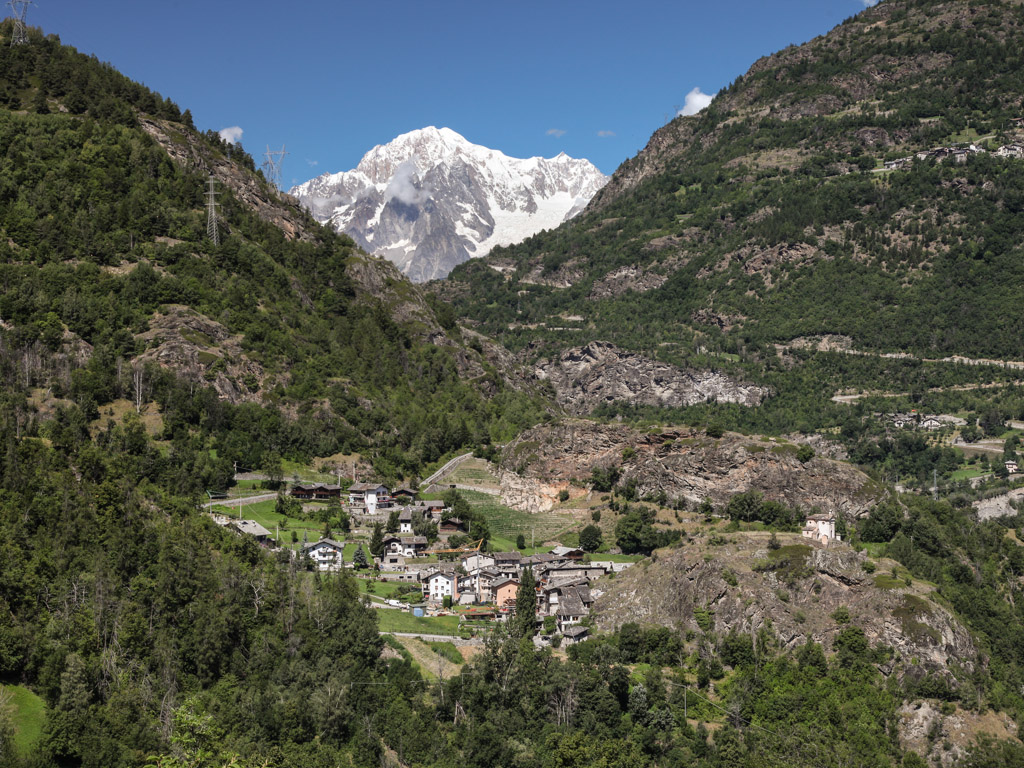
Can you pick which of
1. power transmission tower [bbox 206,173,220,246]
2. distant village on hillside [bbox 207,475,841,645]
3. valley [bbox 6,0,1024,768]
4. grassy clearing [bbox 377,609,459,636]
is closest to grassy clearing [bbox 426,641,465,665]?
valley [bbox 6,0,1024,768]

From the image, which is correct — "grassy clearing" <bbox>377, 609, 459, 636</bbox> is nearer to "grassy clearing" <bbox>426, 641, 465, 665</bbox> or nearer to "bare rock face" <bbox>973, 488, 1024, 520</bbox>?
"grassy clearing" <bbox>426, 641, 465, 665</bbox>

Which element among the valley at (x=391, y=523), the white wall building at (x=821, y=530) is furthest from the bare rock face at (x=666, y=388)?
the white wall building at (x=821, y=530)

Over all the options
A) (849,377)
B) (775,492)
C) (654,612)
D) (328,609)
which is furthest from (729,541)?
(849,377)

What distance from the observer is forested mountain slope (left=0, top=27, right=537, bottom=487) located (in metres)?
105

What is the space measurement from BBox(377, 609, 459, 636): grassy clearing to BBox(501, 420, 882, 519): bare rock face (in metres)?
32.5

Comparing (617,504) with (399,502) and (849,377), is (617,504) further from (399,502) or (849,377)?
(849,377)

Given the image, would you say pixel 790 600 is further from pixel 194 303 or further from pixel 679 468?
pixel 194 303

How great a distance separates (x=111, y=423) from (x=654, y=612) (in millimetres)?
51744

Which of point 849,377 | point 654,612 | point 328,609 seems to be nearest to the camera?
point 328,609

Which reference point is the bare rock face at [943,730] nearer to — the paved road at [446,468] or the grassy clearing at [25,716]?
the grassy clearing at [25,716]

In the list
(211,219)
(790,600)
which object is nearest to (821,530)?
(790,600)

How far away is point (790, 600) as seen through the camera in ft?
240

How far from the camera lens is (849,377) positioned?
566 ft

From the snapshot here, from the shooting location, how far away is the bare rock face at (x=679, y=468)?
94125 millimetres
